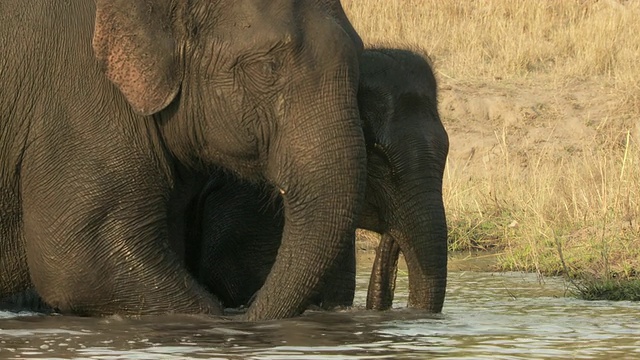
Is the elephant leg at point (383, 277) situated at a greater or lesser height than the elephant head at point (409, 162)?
lesser

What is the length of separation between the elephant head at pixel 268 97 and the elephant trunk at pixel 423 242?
0.86 metres

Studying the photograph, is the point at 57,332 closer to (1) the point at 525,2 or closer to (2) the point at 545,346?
(2) the point at 545,346

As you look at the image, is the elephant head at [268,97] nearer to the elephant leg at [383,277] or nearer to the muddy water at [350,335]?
the muddy water at [350,335]

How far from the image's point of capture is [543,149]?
694 inches

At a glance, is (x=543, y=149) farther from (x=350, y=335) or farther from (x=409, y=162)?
(x=350, y=335)

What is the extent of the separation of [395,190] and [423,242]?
13.0 inches

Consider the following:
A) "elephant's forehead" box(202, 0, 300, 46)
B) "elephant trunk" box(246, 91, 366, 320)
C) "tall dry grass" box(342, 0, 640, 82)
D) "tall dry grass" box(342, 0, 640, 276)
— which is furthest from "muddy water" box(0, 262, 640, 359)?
"tall dry grass" box(342, 0, 640, 82)

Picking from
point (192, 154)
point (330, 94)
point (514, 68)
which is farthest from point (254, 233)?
point (514, 68)

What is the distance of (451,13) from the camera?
21.8 metres

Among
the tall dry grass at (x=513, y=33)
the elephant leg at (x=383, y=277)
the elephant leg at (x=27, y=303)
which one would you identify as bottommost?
the elephant leg at (x=27, y=303)

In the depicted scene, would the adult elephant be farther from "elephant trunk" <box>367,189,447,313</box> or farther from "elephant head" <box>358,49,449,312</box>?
"elephant trunk" <box>367,189,447,313</box>

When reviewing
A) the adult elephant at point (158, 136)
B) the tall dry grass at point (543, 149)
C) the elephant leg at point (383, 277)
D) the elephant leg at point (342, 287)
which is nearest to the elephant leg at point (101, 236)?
the adult elephant at point (158, 136)

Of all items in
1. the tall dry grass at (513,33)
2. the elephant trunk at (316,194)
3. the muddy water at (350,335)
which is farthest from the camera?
the tall dry grass at (513,33)

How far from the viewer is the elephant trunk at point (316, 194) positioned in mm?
8859
